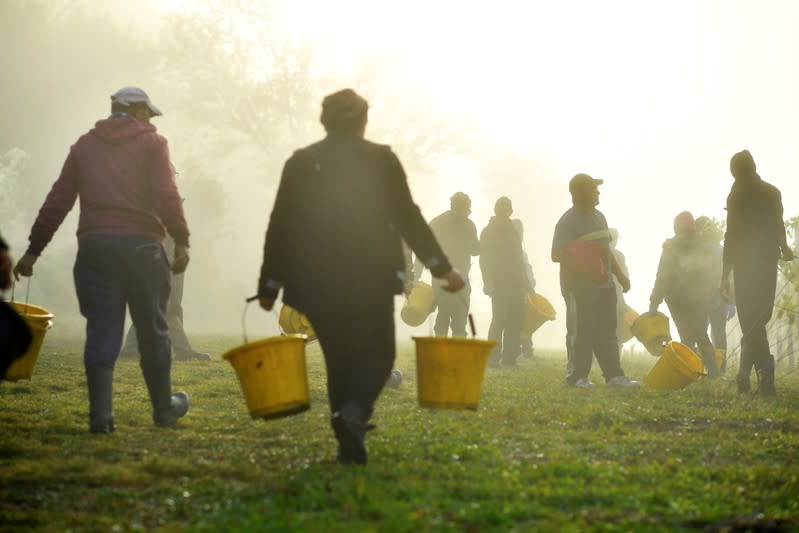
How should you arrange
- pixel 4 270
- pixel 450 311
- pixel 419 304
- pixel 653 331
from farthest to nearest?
pixel 419 304 → pixel 450 311 → pixel 653 331 → pixel 4 270

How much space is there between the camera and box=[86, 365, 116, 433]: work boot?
22.4 feet

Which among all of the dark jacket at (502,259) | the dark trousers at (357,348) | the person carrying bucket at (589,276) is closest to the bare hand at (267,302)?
the dark trousers at (357,348)

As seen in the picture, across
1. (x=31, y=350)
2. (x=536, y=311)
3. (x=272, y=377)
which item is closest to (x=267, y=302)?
(x=272, y=377)

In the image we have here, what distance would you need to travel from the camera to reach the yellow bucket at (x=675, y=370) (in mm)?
11070

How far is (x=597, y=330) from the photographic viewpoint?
37.7ft

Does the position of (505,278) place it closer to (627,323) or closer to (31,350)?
(627,323)

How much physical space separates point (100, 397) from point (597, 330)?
21.1 feet

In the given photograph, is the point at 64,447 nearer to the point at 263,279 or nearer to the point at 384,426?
the point at 263,279

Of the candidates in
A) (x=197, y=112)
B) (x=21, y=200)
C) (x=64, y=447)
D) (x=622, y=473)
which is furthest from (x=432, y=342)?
(x=21, y=200)

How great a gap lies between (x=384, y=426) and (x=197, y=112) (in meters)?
33.8

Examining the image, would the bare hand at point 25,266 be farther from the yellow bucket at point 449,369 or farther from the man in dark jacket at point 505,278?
the man in dark jacket at point 505,278

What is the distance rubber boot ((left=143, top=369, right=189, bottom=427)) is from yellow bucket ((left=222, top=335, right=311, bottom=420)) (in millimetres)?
1628

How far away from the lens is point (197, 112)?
1553 inches

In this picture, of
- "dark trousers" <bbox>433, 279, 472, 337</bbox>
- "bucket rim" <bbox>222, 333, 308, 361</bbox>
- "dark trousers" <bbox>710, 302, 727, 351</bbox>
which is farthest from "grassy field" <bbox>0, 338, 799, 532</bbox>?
"dark trousers" <bbox>710, 302, 727, 351</bbox>
